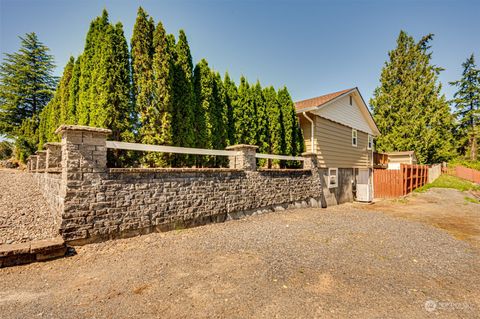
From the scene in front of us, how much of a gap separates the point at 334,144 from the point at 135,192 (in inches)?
434

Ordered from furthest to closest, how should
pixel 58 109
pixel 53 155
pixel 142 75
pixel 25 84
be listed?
pixel 25 84 → pixel 58 109 → pixel 53 155 → pixel 142 75

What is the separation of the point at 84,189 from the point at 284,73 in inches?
410

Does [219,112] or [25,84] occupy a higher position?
[25,84]

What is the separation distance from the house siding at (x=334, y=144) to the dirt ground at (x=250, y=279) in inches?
259

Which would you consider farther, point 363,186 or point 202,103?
point 363,186

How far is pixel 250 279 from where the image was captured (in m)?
3.20

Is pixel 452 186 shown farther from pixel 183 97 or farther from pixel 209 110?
pixel 183 97

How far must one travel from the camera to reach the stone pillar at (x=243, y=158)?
719 centimetres

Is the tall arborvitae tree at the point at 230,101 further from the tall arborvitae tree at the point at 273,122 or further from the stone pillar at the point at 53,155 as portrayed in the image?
the stone pillar at the point at 53,155

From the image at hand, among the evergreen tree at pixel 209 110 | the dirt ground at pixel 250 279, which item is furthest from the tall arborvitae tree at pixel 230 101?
the dirt ground at pixel 250 279

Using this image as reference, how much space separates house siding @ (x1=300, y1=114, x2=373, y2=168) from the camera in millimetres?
11500

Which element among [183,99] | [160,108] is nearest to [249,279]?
[160,108]

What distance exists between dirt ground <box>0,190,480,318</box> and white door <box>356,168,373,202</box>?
27.7 ft

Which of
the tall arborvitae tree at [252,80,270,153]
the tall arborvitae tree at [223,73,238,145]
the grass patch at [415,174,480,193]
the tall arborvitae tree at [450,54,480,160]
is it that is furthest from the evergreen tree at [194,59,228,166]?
the tall arborvitae tree at [450,54,480,160]
